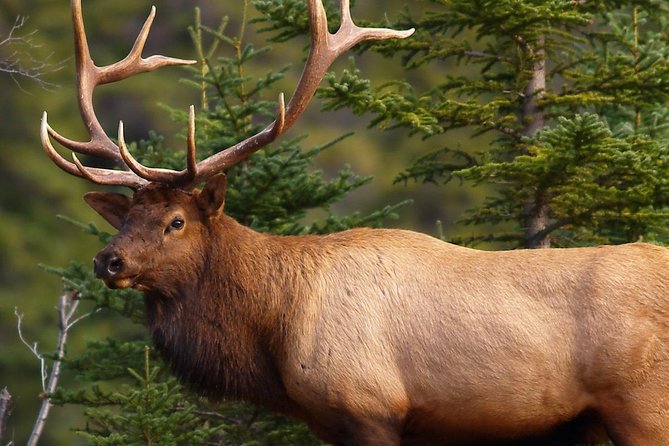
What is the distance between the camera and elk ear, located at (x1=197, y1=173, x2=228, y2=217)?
276 inches

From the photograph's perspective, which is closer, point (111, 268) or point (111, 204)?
point (111, 268)

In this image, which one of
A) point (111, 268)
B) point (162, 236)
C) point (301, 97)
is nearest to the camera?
point (111, 268)

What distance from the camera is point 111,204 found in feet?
23.9

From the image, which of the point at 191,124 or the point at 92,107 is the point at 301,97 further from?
the point at 92,107

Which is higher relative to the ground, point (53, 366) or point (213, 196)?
point (213, 196)

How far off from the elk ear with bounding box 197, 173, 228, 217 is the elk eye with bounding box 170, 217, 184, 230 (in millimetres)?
151

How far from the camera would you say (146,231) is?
6.89 meters

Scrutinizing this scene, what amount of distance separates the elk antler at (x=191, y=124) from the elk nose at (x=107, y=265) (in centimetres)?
50

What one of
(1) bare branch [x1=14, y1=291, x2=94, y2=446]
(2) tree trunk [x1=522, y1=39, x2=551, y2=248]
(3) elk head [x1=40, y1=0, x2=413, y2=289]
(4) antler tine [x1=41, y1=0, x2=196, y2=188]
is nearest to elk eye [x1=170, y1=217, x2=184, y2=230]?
(3) elk head [x1=40, y1=0, x2=413, y2=289]

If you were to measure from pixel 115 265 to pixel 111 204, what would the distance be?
0.67m

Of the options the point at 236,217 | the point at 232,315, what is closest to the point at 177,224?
the point at 232,315

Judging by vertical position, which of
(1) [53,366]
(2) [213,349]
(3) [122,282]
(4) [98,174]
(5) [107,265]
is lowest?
(1) [53,366]

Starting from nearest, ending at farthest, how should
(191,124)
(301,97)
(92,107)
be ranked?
(191,124) → (301,97) → (92,107)

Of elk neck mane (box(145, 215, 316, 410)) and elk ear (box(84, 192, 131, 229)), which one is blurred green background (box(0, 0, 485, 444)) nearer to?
elk ear (box(84, 192, 131, 229))
